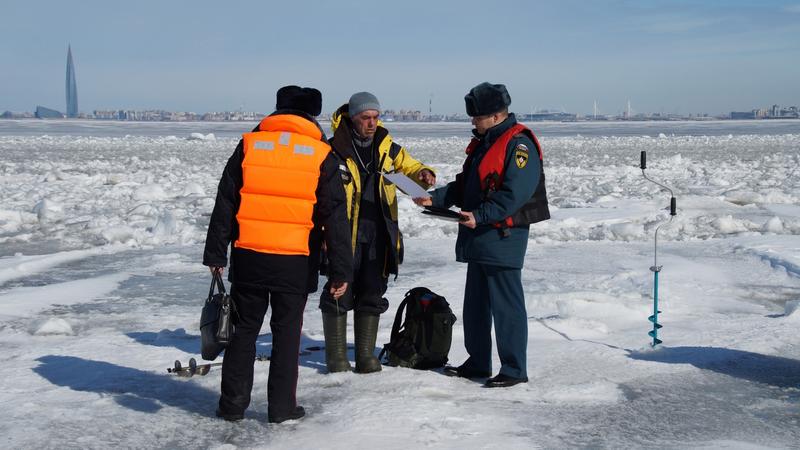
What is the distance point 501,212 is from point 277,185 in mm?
1254

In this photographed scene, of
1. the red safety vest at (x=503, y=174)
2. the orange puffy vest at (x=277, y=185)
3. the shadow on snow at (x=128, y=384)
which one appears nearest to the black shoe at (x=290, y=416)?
the shadow on snow at (x=128, y=384)

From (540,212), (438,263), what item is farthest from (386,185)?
(438,263)

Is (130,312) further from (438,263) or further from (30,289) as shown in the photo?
(438,263)

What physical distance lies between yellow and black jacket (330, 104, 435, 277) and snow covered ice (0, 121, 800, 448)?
0.79 m

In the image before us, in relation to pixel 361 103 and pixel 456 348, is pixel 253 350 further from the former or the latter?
pixel 456 348

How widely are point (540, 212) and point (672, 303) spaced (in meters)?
2.71

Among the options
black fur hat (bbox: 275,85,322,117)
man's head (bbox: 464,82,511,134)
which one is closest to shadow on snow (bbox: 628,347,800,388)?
man's head (bbox: 464,82,511,134)

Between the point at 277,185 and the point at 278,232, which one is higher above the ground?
the point at 277,185

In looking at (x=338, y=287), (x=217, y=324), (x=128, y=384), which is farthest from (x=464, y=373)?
(x=128, y=384)

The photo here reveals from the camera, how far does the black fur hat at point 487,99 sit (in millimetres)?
4770

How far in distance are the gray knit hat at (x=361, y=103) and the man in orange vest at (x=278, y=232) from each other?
0.61 metres

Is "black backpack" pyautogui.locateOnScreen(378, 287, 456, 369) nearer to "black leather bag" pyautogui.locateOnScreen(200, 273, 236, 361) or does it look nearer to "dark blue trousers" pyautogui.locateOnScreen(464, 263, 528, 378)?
"dark blue trousers" pyautogui.locateOnScreen(464, 263, 528, 378)

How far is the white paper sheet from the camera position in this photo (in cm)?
470

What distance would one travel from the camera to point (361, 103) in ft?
16.1
